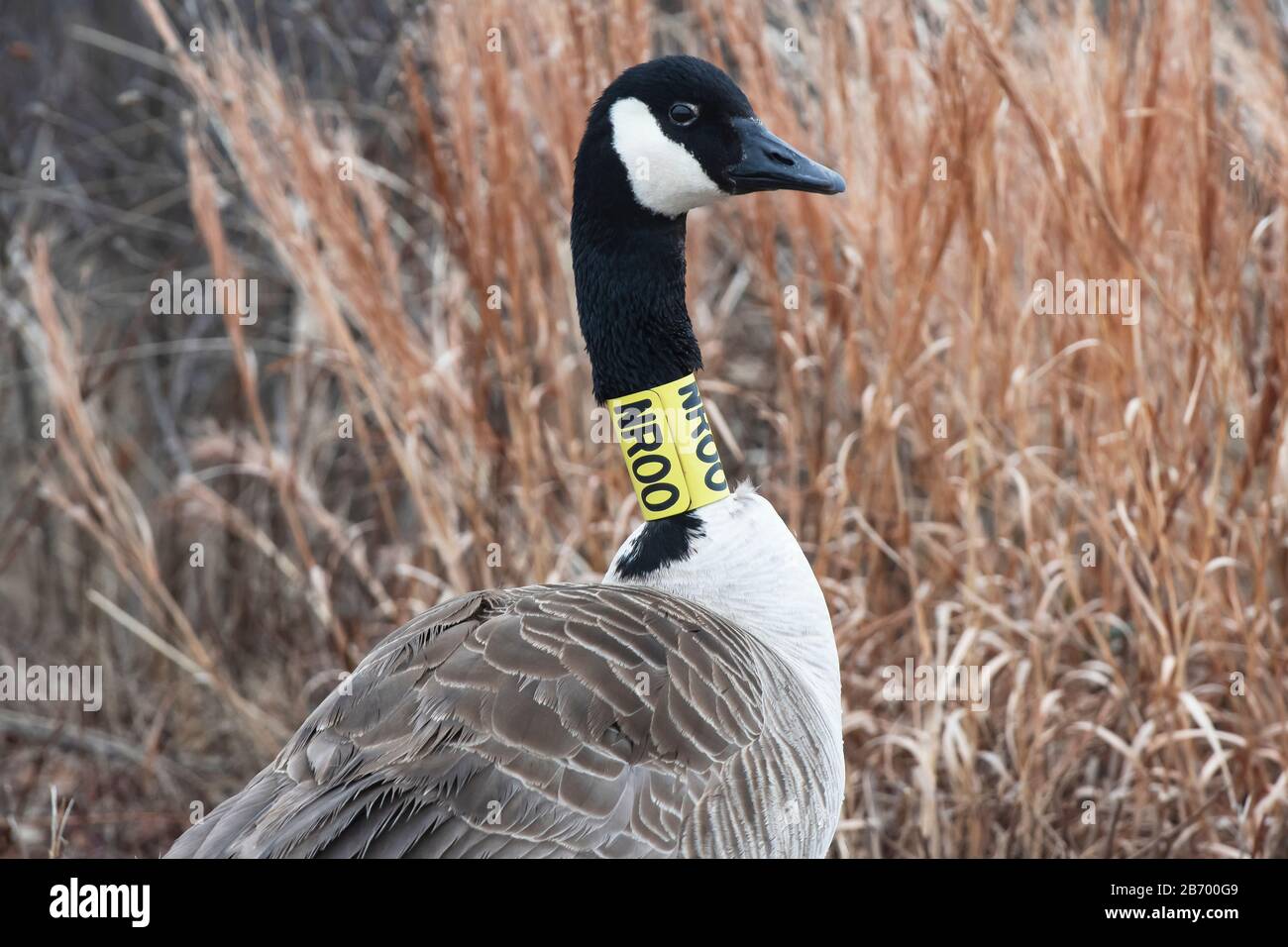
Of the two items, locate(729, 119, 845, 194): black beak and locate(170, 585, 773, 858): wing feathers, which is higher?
locate(729, 119, 845, 194): black beak

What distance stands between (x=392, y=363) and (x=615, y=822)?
6.62ft

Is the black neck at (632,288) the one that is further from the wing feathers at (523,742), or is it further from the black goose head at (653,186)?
the wing feathers at (523,742)

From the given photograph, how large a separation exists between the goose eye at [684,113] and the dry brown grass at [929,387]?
2.34ft

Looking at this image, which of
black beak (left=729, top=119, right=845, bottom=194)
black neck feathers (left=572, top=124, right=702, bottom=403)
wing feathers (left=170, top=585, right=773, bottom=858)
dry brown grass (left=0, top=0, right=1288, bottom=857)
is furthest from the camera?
dry brown grass (left=0, top=0, right=1288, bottom=857)

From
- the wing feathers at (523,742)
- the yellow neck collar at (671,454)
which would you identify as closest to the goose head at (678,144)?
the yellow neck collar at (671,454)

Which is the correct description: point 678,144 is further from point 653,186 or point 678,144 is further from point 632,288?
point 632,288

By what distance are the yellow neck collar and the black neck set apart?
0.05 meters

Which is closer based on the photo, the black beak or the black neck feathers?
the black beak

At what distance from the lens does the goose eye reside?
9.59 ft

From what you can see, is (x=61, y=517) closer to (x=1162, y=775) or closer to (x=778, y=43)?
(x=778, y=43)

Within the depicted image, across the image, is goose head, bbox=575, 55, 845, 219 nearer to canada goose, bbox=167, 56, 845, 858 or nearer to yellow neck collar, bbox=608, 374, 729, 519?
canada goose, bbox=167, 56, 845, 858

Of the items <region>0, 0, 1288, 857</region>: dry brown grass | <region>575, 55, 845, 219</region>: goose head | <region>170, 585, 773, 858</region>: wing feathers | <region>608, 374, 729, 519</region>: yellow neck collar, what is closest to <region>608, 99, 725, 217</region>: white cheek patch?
<region>575, 55, 845, 219</region>: goose head

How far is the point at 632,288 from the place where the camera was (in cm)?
297

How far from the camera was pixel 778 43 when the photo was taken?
4.61m
